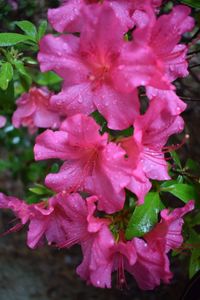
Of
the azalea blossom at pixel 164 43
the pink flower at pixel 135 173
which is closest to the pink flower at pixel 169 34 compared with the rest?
the azalea blossom at pixel 164 43

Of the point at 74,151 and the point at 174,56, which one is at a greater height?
the point at 174,56

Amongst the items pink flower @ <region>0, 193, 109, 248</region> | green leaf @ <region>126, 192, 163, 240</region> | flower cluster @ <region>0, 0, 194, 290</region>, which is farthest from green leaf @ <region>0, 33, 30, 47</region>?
green leaf @ <region>126, 192, 163, 240</region>

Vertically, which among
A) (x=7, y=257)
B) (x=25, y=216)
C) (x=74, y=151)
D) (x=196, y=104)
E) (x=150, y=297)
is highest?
(x=74, y=151)

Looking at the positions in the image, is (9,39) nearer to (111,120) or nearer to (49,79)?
(111,120)

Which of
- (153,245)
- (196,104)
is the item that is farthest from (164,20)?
(196,104)

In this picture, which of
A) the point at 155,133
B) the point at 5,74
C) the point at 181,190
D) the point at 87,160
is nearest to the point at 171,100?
the point at 155,133

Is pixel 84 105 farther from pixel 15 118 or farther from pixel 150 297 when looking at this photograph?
pixel 150 297
